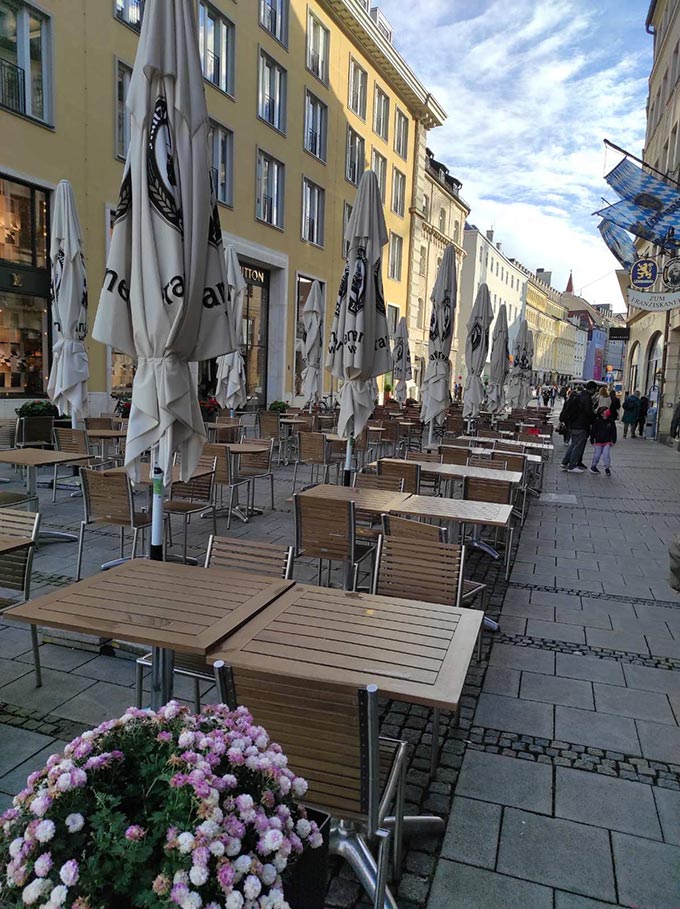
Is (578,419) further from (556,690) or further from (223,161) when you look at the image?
(223,161)

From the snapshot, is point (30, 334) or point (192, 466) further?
point (30, 334)

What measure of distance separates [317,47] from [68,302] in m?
19.3

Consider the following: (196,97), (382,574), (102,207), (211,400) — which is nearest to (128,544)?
(382,574)

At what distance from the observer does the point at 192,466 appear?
13.5 feet

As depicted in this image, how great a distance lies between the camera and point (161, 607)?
9.39ft

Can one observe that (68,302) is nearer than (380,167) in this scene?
Yes

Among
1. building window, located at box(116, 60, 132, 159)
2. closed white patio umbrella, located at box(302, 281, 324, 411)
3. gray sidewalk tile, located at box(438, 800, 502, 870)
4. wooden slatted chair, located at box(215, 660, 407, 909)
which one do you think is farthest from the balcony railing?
gray sidewalk tile, located at box(438, 800, 502, 870)

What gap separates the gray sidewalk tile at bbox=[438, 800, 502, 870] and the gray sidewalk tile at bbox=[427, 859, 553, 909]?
0.06 m

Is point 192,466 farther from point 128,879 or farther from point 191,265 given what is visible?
point 128,879

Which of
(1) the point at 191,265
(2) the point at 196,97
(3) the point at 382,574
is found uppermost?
(2) the point at 196,97

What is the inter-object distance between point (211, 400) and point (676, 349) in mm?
15569

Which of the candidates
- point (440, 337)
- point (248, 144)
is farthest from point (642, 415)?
point (248, 144)

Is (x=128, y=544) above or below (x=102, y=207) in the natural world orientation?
below

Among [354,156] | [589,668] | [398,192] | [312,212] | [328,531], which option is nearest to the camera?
[589,668]
